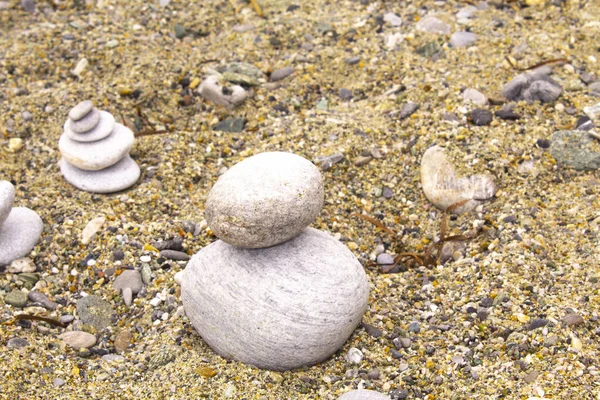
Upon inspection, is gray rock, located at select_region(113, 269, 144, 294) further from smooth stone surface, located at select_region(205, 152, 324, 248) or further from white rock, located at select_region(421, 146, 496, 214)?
white rock, located at select_region(421, 146, 496, 214)

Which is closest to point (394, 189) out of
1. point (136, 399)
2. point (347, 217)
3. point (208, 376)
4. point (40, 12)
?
point (347, 217)

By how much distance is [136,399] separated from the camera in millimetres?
3270

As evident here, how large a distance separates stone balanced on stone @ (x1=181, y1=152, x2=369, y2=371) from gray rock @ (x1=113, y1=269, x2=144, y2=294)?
1.82 feet

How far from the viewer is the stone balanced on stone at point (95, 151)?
4633 mm

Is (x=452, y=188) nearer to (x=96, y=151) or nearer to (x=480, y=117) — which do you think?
(x=480, y=117)

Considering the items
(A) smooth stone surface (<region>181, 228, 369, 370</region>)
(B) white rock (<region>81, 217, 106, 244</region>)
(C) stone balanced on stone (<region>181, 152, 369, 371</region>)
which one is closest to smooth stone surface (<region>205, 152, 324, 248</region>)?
(C) stone balanced on stone (<region>181, 152, 369, 371</region>)

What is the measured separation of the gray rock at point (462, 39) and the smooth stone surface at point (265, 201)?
2.66 meters

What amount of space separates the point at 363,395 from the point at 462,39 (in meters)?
3.44

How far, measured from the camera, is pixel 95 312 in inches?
152

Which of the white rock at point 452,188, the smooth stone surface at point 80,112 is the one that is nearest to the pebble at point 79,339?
the smooth stone surface at point 80,112

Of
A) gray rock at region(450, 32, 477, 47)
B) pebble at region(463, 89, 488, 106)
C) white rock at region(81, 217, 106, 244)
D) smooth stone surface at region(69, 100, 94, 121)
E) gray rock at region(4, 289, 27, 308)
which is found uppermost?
smooth stone surface at region(69, 100, 94, 121)

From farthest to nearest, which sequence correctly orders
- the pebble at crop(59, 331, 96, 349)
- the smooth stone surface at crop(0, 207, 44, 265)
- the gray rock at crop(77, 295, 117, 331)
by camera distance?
1. the smooth stone surface at crop(0, 207, 44, 265)
2. the gray rock at crop(77, 295, 117, 331)
3. the pebble at crop(59, 331, 96, 349)

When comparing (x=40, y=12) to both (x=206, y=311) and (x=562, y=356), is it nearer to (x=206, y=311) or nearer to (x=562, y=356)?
(x=206, y=311)

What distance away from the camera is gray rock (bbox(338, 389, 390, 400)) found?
3109mm
